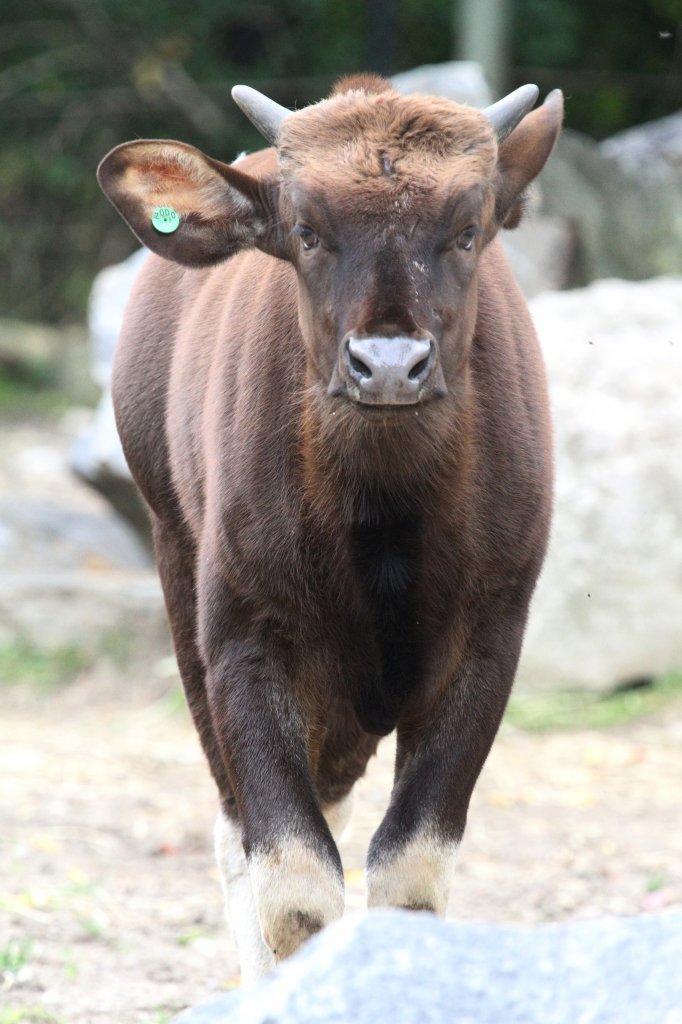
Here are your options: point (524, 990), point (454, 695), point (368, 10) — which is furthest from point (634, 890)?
point (368, 10)

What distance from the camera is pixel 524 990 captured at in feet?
7.72

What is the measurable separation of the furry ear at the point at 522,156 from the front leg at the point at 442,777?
1.02 meters

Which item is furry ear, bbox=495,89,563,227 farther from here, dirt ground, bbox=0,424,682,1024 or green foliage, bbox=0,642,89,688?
green foliage, bbox=0,642,89,688

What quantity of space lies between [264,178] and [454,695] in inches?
53.8

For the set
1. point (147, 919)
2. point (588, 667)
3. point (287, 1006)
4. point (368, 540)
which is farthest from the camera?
point (588, 667)

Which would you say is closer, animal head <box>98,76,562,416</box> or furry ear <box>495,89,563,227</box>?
animal head <box>98,76,562,416</box>

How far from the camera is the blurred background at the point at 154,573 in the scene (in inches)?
230

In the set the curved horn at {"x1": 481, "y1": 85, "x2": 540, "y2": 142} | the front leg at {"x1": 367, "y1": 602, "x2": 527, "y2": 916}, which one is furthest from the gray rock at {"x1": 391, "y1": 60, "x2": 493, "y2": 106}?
the front leg at {"x1": 367, "y1": 602, "x2": 527, "y2": 916}

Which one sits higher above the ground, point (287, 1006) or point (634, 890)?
point (287, 1006)

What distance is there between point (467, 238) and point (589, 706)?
470 centimetres

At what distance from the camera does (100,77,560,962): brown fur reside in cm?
381

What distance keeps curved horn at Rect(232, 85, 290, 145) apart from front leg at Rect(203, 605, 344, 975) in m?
1.22

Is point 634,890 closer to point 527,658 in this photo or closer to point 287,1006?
point 527,658

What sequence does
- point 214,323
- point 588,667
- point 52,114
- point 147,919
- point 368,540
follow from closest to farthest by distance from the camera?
point 368,540, point 214,323, point 147,919, point 588,667, point 52,114
